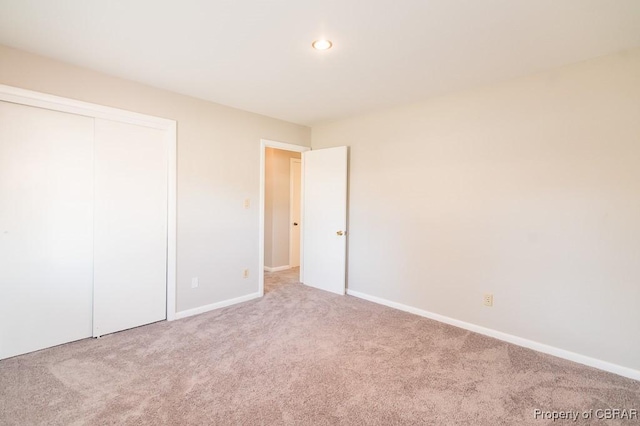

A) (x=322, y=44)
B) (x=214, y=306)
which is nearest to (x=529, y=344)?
(x=322, y=44)

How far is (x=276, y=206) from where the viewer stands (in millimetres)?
5547

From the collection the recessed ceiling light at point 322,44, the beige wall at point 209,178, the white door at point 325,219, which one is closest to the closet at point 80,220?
the beige wall at point 209,178

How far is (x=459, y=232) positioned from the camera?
10.2 ft

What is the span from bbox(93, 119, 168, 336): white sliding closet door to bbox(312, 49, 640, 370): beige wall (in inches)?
98.3

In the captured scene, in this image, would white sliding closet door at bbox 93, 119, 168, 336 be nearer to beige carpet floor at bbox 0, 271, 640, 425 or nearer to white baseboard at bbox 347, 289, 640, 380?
beige carpet floor at bbox 0, 271, 640, 425

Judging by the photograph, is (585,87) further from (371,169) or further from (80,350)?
Answer: (80,350)

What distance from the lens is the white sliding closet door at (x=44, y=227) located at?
2344 millimetres

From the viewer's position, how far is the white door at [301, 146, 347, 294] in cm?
410

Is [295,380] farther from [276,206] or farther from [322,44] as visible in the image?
[276,206]

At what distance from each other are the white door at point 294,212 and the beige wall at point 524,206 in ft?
7.37

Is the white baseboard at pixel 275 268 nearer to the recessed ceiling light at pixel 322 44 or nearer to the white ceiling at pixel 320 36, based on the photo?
the white ceiling at pixel 320 36

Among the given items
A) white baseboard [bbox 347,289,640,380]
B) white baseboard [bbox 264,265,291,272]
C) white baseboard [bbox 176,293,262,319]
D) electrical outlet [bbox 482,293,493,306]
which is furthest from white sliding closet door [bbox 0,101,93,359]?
electrical outlet [bbox 482,293,493,306]

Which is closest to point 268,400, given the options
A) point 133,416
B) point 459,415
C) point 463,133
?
point 133,416

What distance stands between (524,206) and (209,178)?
3.22m
